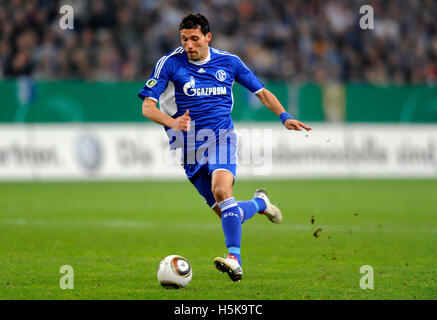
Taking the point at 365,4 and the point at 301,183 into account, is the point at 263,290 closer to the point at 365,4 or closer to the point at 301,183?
the point at 301,183

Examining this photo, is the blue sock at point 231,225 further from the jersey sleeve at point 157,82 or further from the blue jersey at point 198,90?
the jersey sleeve at point 157,82

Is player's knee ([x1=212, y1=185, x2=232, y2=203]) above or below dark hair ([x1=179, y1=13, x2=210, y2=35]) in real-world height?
below

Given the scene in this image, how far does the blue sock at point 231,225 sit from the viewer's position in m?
6.71

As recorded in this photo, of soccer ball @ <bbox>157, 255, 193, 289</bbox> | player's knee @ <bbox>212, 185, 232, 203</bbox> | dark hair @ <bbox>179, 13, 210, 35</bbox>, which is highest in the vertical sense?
dark hair @ <bbox>179, 13, 210, 35</bbox>

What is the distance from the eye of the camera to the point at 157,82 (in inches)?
272

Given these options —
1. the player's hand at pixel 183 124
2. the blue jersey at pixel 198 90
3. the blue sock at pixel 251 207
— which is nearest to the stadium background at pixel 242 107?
the blue sock at pixel 251 207

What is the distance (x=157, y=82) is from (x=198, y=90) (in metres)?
0.42

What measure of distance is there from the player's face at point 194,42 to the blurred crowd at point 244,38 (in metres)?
11.1

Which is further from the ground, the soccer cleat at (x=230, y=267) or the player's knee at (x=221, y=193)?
the player's knee at (x=221, y=193)

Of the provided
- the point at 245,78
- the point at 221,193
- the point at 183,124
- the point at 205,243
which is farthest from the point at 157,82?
the point at 205,243

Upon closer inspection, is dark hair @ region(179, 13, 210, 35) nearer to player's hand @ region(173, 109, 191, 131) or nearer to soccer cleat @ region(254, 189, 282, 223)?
player's hand @ region(173, 109, 191, 131)

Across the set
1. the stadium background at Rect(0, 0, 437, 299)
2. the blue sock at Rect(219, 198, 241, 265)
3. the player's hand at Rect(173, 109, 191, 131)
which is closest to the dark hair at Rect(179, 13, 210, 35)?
the player's hand at Rect(173, 109, 191, 131)

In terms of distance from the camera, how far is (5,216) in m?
11.4

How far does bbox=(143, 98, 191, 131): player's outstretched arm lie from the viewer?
6352 millimetres
